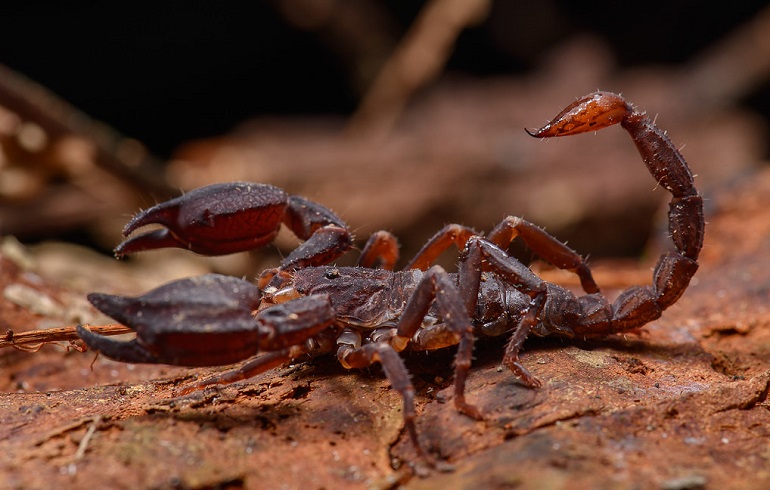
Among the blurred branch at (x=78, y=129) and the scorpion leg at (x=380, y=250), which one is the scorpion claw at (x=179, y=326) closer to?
the scorpion leg at (x=380, y=250)

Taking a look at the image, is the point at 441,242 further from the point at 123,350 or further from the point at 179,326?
the point at 123,350

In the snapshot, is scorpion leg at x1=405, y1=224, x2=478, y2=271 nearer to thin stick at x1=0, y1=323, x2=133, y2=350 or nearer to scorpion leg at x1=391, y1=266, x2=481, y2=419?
scorpion leg at x1=391, y1=266, x2=481, y2=419

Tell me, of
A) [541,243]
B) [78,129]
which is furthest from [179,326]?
[78,129]

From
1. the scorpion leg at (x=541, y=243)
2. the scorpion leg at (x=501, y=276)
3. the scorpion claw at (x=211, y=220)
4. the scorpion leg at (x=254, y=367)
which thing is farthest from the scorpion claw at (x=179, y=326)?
the scorpion leg at (x=541, y=243)

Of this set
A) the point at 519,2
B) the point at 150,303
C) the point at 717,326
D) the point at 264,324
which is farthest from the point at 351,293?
the point at 519,2

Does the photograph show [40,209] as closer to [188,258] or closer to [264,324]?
[188,258]

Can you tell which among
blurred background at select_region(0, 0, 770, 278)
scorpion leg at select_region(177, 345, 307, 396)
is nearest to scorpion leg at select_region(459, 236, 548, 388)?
scorpion leg at select_region(177, 345, 307, 396)

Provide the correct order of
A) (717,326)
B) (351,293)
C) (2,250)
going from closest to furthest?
1. (351,293)
2. (717,326)
3. (2,250)
